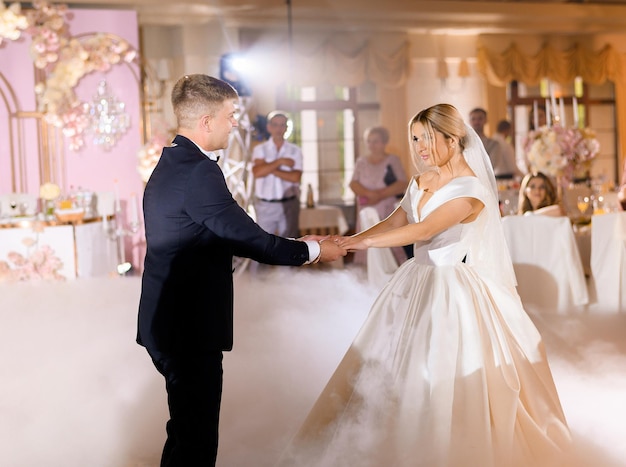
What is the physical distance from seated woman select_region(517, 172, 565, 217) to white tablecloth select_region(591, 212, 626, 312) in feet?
1.04

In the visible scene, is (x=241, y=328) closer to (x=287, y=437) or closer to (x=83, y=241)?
(x=287, y=437)

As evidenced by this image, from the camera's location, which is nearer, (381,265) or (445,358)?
(445,358)

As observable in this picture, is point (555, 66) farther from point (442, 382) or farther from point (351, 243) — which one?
point (442, 382)

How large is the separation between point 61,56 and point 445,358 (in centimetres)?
693

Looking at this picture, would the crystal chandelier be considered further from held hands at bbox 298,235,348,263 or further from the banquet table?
held hands at bbox 298,235,348,263

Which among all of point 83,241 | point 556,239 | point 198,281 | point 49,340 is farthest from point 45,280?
point 198,281

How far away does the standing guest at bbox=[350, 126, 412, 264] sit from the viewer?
7.62m

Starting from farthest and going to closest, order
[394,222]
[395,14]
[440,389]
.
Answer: [395,14], [394,222], [440,389]

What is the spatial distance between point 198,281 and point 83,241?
221 inches

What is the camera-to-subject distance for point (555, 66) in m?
11.3

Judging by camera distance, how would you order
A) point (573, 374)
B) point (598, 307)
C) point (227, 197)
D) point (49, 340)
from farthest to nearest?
1. point (598, 307)
2. point (49, 340)
3. point (573, 374)
4. point (227, 197)

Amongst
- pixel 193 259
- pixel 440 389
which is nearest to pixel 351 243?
pixel 440 389

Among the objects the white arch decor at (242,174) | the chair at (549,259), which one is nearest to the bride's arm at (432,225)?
the chair at (549,259)

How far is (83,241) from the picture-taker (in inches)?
303
